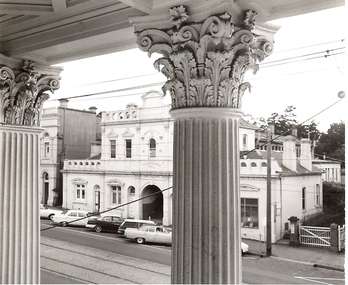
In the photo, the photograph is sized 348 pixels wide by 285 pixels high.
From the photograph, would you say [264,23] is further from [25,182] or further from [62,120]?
[62,120]

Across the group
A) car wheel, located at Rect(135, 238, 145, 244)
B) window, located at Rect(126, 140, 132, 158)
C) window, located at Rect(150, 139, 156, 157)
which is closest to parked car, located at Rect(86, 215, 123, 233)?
car wheel, located at Rect(135, 238, 145, 244)

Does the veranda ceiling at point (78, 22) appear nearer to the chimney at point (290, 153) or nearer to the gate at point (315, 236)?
the chimney at point (290, 153)

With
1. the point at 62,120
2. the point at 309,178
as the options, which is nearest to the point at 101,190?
the point at 62,120

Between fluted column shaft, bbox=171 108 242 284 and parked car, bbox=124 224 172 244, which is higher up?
fluted column shaft, bbox=171 108 242 284

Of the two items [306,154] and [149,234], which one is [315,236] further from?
[149,234]

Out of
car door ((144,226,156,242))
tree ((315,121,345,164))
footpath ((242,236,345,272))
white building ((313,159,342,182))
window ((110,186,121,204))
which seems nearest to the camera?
tree ((315,121,345,164))

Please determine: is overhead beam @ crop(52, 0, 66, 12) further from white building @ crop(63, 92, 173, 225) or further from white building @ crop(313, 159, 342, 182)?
white building @ crop(313, 159, 342, 182)

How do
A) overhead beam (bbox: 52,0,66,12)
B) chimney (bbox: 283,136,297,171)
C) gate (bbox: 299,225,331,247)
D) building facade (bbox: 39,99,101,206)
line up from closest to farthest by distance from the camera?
overhead beam (bbox: 52,0,66,12)
gate (bbox: 299,225,331,247)
chimney (bbox: 283,136,297,171)
building facade (bbox: 39,99,101,206)

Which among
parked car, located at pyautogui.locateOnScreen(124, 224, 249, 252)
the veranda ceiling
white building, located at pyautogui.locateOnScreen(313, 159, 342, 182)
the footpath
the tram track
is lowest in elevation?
the tram track
